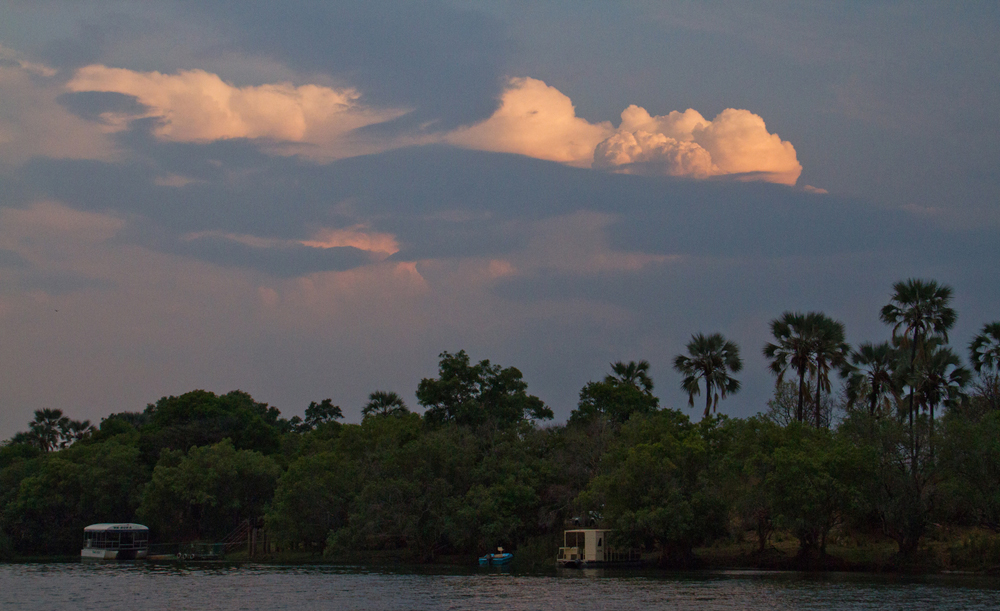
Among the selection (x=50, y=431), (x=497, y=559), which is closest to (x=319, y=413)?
(x=50, y=431)

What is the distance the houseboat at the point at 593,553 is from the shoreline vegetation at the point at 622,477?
126cm

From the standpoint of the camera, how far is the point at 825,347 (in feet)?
221

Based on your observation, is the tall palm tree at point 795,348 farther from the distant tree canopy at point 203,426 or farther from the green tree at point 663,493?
the distant tree canopy at point 203,426

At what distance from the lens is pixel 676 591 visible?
44844 mm

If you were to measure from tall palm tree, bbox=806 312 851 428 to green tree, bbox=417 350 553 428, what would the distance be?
3165cm

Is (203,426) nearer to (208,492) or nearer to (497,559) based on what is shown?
(208,492)

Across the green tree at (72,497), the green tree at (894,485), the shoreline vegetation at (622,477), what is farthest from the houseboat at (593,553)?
the green tree at (72,497)

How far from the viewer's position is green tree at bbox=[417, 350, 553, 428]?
9094cm

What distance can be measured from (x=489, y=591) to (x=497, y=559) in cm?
2271

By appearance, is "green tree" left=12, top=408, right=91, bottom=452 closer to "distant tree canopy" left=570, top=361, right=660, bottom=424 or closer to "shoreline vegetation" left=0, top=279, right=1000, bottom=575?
"shoreline vegetation" left=0, top=279, right=1000, bottom=575

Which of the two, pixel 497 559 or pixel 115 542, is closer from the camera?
pixel 497 559

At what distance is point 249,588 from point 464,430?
106 ft

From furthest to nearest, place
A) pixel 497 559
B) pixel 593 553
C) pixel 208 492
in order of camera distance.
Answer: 1. pixel 208 492
2. pixel 497 559
3. pixel 593 553

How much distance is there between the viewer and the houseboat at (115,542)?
90.7 meters
